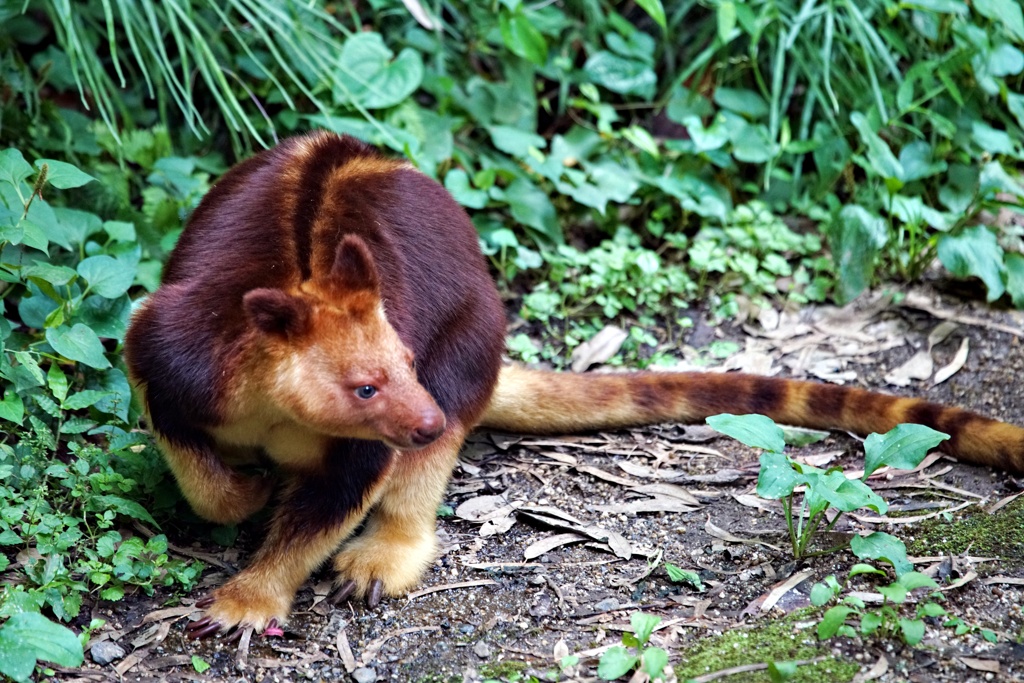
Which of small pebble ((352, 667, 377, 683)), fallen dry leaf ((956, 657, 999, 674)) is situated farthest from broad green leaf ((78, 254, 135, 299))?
fallen dry leaf ((956, 657, 999, 674))

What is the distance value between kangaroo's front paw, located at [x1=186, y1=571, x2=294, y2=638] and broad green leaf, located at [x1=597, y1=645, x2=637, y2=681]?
139 centimetres

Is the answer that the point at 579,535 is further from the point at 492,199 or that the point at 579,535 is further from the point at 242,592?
the point at 492,199

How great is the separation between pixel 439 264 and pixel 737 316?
261 cm

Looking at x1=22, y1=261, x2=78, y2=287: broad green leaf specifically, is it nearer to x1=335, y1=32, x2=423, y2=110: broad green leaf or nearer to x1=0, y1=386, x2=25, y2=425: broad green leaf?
x1=0, y1=386, x2=25, y2=425: broad green leaf

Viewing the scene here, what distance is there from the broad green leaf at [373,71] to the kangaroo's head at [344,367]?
2.76 metres

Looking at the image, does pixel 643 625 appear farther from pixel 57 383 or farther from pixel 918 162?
pixel 918 162

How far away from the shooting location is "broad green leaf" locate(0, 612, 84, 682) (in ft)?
11.6

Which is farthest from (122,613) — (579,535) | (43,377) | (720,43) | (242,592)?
(720,43)

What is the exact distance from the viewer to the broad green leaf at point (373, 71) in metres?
6.51

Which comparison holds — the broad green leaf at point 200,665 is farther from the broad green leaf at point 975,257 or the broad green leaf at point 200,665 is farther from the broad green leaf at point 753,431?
the broad green leaf at point 975,257

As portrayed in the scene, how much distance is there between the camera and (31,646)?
357cm

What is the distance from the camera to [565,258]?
6785 millimetres

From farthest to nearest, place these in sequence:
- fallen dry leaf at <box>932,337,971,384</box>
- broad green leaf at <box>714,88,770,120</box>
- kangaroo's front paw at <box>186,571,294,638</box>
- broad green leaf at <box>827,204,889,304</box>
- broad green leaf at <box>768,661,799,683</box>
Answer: broad green leaf at <box>714,88,770,120</box>, broad green leaf at <box>827,204,889,304</box>, fallen dry leaf at <box>932,337,971,384</box>, kangaroo's front paw at <box>186,571,294,638</box>, broad green leaf at <box>768,661,799,683</box>

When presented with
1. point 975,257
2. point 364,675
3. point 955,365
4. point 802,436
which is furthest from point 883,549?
point 975,257
